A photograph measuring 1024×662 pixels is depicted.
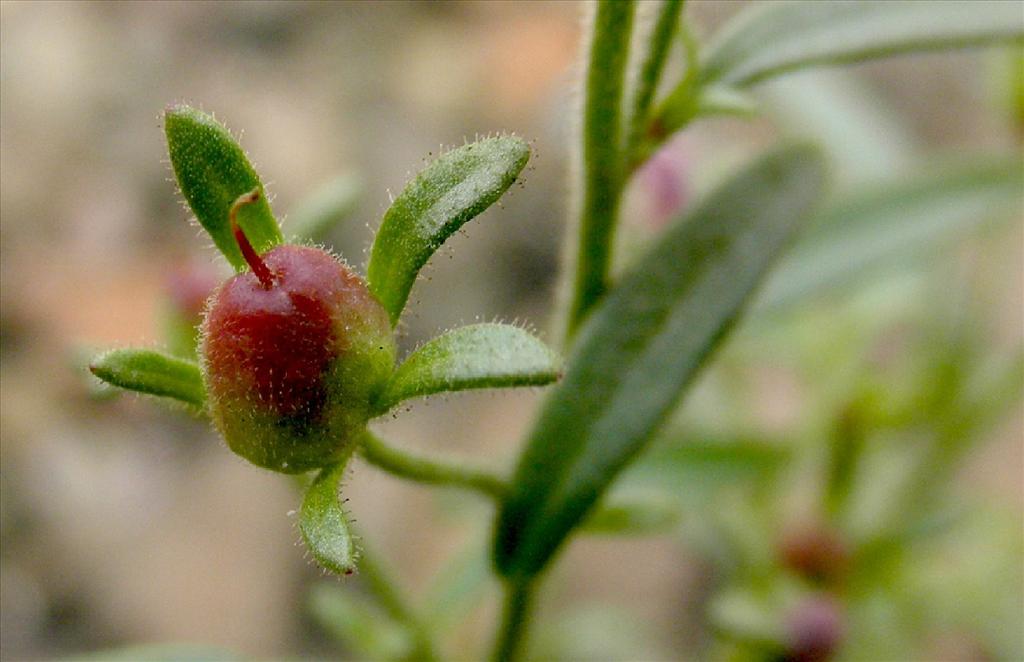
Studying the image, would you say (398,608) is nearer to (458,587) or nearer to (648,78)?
(458,587)

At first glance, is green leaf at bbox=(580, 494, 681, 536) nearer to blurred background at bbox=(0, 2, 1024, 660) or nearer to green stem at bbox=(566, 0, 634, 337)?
blurred background at bbox=(0, 2, 1024, 660)

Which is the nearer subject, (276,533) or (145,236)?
(276,533)

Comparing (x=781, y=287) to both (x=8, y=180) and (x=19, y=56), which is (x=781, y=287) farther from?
(x=19, y=56)

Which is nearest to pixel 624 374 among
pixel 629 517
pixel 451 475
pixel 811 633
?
pixel 451 475

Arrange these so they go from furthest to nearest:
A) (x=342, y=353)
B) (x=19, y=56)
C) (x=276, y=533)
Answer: (x=19, y=56), (x=276, y=533), (x=342, y=353)

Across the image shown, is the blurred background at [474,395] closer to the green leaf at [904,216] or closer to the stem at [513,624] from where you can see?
the green leaf at [904,216]

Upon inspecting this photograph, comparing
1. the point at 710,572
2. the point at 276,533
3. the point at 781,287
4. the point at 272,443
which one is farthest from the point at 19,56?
the point at 272,443
